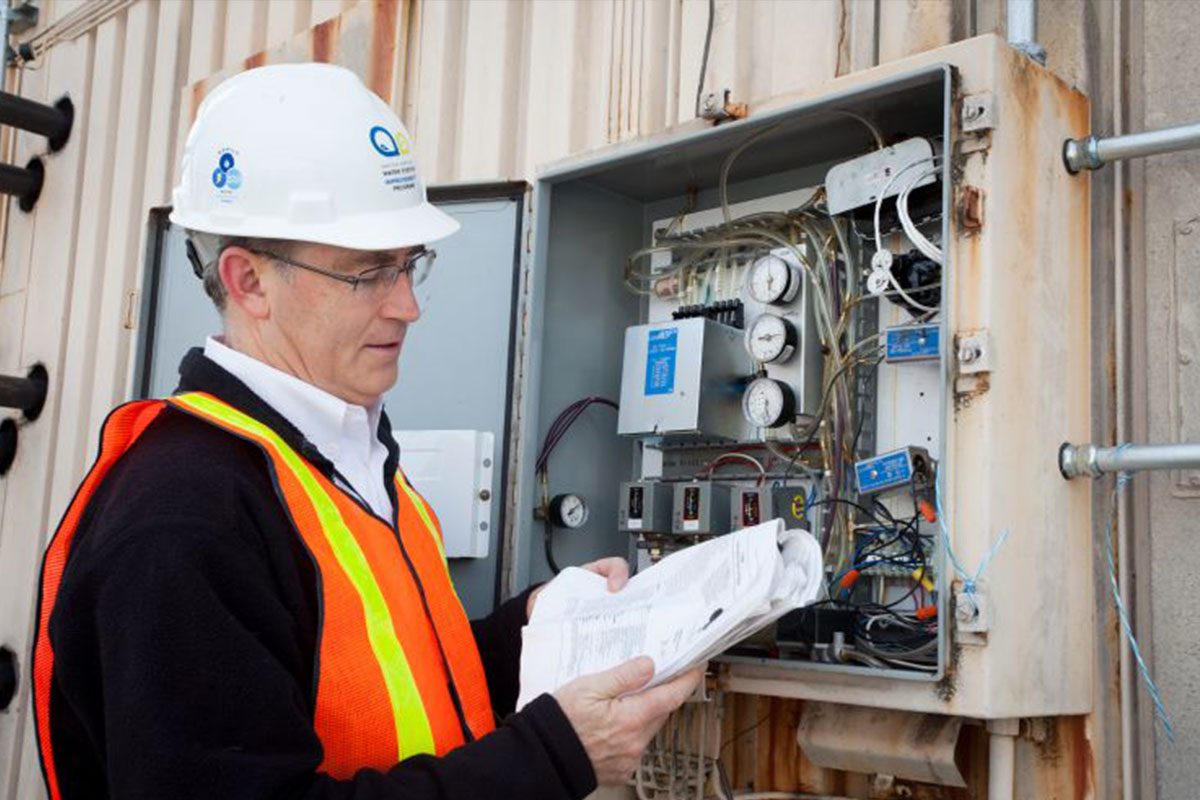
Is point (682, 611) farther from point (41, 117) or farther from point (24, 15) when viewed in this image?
point (24, 15)

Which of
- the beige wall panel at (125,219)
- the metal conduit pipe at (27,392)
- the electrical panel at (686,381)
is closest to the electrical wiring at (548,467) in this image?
the electrical panel at (686,381)

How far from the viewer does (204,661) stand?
4.21 ft

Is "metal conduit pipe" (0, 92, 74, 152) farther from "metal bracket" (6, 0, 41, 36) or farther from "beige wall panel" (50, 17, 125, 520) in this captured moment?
"metal bracket" (6, 0, 41, 36)

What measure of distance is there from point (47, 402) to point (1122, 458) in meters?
3.19

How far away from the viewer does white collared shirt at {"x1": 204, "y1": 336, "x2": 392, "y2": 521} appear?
1.61m

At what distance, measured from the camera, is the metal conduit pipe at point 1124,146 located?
73.1 inches

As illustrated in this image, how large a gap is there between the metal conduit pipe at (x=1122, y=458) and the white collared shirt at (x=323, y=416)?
0.99 meters

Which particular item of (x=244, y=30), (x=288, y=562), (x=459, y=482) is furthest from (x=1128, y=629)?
(x=244, y=30)

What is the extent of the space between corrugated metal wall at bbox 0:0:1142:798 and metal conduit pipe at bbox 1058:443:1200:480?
399 mm

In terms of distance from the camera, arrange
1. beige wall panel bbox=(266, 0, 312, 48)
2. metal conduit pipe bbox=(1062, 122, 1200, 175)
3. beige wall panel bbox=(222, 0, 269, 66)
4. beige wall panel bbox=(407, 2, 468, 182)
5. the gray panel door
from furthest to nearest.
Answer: beige wall panel bbox=(222, 0, 269, 66), beige wall panel bbox=(266, 0, 312, 48), beige wall panel bbox=(407, 2, 468, 182), the gray panel door, metal conduit pipe bbox=(1062, 122, 1200, 175)

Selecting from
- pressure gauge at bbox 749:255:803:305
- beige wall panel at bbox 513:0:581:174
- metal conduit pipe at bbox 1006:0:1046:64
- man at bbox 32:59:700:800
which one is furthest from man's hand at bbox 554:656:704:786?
beige wall panel at bbox 513:0:581:174

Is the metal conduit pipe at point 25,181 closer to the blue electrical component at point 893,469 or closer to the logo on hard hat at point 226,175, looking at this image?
the logo on hard hat at point 226,175

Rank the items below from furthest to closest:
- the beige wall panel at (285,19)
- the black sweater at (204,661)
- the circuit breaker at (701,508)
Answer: the beige wall panel at (285,19), the circuit breaker at (701,508), the black sweater at (204,661)

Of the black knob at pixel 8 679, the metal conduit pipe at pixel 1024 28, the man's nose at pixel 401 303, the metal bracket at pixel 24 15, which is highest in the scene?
the metal bracket at pixel 24 15
